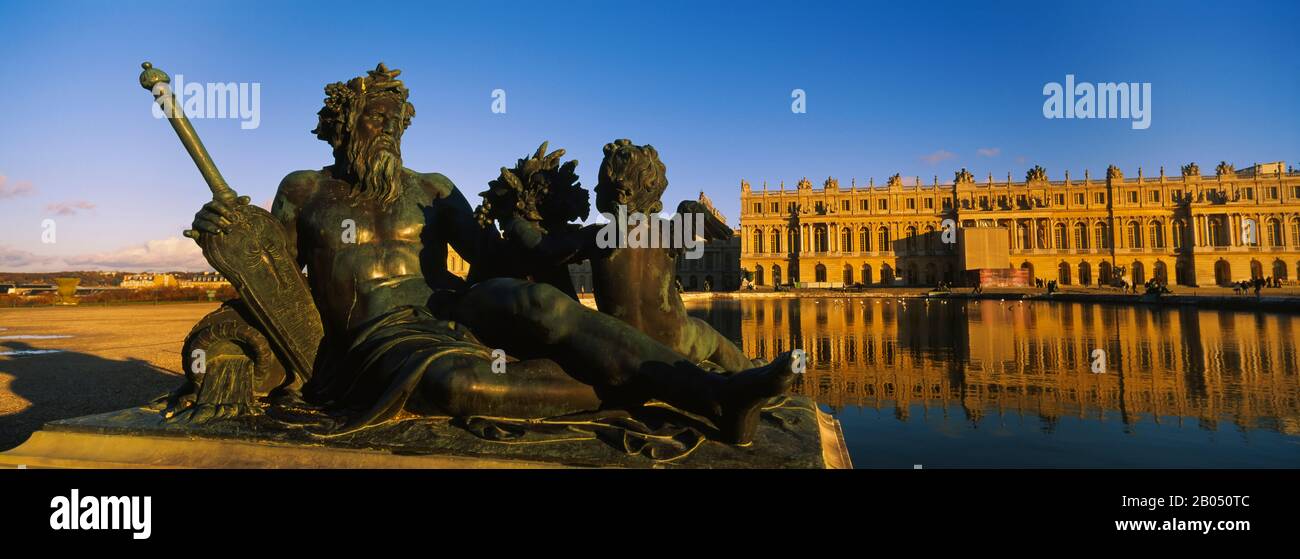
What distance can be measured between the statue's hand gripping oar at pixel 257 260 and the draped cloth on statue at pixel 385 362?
0.55 feet

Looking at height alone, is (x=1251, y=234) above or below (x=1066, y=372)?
above

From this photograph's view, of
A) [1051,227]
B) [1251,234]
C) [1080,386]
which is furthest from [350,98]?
[1251,234]

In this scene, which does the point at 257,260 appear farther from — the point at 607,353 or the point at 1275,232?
Answer: the point at 1275,232

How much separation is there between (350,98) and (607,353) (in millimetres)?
1694

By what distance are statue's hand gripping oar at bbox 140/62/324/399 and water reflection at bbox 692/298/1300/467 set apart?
3.14m

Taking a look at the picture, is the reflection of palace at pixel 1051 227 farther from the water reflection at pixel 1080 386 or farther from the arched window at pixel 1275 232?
the water reflection at pixel 1080 386

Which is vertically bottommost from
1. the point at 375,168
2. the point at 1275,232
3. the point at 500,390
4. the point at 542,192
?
the point at 500,390

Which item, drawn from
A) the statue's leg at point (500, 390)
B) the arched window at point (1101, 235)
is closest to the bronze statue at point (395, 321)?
the statue's leg at point (500, 390)

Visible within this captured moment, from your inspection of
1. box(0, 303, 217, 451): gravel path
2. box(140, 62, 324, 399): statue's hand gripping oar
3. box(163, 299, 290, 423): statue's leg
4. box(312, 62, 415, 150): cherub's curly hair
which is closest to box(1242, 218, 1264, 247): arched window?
box(312, 62, 415, 150): cherub's curly hair

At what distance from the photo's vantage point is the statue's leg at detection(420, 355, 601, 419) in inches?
87.9

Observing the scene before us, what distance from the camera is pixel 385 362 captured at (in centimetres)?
235

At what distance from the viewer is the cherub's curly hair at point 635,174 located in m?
2.40
